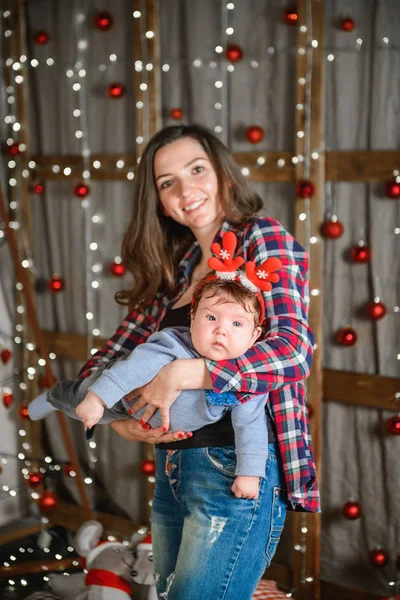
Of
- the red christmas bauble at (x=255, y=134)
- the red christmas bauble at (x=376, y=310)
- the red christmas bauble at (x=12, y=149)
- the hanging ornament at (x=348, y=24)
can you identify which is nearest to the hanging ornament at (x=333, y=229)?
the red christmas bauble at (x=376, y=310)

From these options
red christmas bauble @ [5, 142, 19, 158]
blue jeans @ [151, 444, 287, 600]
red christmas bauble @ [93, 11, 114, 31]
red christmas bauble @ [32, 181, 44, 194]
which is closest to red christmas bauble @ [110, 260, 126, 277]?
red christmas bauble @ [32, 181, 44, 194]

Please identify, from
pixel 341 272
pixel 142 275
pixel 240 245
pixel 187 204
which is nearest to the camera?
pixel 240 245

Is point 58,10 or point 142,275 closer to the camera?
point 142,275

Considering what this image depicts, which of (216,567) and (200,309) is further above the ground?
(200,309)

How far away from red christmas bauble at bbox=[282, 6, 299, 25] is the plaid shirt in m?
1.31

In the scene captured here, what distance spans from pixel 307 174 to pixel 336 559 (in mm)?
1581

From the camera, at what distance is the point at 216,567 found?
1.48 m

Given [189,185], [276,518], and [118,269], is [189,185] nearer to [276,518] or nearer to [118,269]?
[276,518]

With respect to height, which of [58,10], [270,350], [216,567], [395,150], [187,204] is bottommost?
[216,567]

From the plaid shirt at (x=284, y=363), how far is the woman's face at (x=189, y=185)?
0.14 metres

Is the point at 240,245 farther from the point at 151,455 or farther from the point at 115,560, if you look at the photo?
the point at 151,455

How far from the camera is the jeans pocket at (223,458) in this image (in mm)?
1545

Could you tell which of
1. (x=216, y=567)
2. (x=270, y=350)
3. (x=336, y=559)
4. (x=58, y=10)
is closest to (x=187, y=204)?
(x=270, y=350)

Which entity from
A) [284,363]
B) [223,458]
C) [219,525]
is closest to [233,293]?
[284,363]
